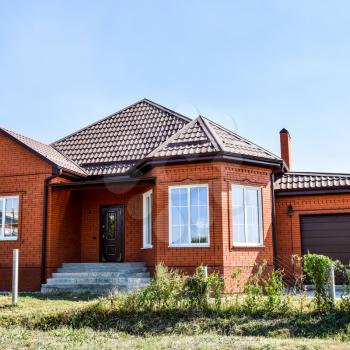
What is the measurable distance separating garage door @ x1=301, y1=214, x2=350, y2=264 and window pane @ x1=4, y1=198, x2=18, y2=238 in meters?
9.66

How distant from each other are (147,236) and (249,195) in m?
3.73

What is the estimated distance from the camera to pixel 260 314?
30.2 ft

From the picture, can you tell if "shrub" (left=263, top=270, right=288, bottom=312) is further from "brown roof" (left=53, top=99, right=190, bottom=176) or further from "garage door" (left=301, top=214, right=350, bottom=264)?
"brown roof" (left=53, top=99, right=190, bottom=176)

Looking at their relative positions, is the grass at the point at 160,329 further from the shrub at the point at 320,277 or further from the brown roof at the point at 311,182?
the brown roof at the point at 311,182

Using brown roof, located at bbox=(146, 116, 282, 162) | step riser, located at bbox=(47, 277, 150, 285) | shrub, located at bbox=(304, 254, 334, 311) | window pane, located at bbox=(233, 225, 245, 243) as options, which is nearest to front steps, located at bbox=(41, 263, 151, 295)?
step riser, located at bbox=(47, 277, 150, 285)

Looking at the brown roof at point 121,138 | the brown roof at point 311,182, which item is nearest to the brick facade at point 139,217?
the brown roof at point 311,182

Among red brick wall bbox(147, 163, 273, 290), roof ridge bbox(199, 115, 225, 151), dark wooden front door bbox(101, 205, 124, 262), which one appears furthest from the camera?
dark wooden front door bbox(101, 205, 124, 262)

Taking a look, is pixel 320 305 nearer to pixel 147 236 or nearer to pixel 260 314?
Result: pixel 260 314

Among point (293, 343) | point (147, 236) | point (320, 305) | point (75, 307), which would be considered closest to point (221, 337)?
point (293, 343)

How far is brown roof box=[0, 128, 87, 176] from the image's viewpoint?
15.3 metres

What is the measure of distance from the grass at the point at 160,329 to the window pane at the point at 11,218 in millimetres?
5089

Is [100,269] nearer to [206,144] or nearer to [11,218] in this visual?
[11,218]

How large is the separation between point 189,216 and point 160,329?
5.34 meters

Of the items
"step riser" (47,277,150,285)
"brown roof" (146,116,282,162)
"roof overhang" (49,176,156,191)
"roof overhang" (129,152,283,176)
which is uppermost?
"brown roof" (146,116,282,162)
